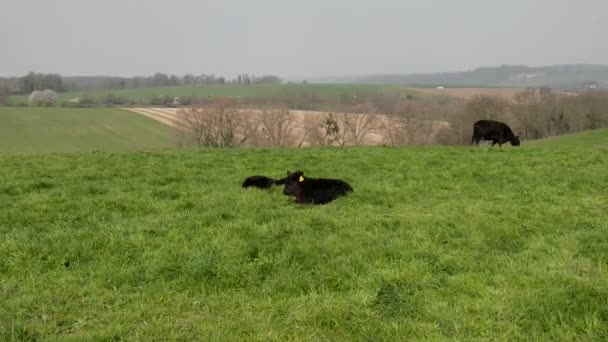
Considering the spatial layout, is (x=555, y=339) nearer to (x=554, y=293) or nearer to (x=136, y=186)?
(x=554, y=293)

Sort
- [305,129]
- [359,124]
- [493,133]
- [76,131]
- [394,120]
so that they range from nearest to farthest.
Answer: [493,133] < [76,131] < [305,129] < [359,124] < [394,120]

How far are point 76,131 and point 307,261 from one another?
61.4m

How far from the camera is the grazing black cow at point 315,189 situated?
970 cm

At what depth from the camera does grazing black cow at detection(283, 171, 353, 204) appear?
9.70 metres

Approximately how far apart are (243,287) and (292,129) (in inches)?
2227

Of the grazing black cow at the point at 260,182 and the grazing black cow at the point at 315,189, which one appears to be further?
the grazing black cow at the point at 260,182

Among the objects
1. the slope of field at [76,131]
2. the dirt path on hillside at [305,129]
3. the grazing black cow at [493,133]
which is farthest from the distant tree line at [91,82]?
the grazing black cow at [493,133]

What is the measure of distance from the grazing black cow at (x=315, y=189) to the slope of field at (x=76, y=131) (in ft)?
134

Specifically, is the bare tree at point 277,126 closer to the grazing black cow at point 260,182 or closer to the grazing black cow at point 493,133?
the grazing black cow at point 493,133

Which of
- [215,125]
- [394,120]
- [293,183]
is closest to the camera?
[293,183]

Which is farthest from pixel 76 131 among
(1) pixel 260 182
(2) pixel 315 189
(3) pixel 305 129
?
(2) pixel 315 189

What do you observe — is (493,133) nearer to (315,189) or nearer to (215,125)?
(315,189)

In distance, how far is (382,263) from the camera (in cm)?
614

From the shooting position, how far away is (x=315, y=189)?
9.84 m
